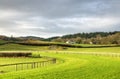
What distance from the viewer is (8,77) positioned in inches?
1145

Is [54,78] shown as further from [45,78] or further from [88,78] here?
[88,78]

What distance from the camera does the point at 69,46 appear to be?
143250 mm

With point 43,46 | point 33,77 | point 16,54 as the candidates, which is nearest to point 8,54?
point 16,54

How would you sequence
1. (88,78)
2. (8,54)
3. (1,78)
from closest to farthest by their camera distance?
(1,78) < (88,78) < (8,54)

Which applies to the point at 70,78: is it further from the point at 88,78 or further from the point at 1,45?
the point at 1,45

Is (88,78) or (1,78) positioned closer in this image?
(1,78)

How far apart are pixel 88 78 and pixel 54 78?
3.12 m

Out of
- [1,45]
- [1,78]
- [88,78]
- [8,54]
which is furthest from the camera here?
[1,45]

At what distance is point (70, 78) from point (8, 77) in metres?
5.14

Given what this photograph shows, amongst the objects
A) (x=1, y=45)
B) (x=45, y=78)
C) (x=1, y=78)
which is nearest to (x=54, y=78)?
(x=45, y=78)

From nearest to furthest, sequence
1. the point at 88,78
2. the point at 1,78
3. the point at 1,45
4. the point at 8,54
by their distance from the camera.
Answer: the point at 1,78
the point at 88,78
the point at 8,54
the point at 1,45

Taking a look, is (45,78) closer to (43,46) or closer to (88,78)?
(88,78)

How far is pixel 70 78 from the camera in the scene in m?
29.8

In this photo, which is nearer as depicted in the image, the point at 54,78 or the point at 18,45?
the point at 54,78
